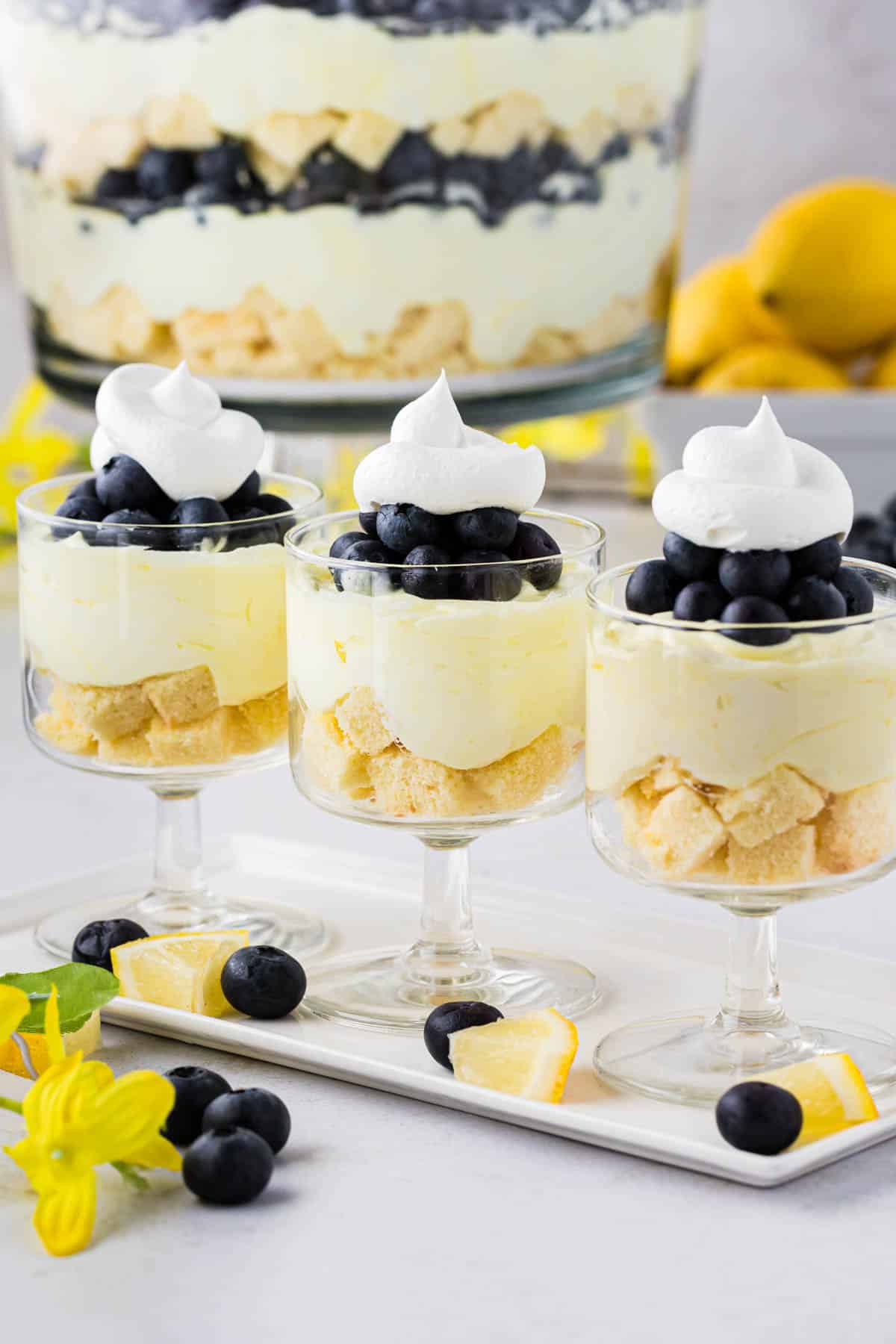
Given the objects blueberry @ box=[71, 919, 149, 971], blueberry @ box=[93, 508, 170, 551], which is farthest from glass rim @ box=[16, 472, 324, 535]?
blueberry @ box=[71, 919, 149, 971]

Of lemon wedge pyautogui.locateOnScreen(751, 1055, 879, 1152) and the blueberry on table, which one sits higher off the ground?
the blueberry on table

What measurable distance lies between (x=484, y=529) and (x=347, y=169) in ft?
1.81

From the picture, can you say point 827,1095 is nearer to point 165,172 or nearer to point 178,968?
point 178,968

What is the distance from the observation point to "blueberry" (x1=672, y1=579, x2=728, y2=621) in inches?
37.6

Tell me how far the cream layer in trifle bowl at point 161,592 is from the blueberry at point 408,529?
0.50ft

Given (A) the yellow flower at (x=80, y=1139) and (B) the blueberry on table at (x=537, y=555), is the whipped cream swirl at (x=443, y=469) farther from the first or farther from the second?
(A) the yellow flower at (x=80, y=1139)

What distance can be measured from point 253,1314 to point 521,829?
0.70 meters

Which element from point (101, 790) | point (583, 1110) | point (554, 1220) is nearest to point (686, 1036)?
point (583, 1110)

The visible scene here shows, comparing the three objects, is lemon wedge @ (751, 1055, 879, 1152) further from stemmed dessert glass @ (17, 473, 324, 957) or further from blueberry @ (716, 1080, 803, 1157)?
stemmed dessert glass @ (17, 473, 324, 957)

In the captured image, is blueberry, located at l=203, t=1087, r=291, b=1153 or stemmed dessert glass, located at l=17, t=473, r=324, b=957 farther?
stemmed dessert glass, located at l=17, t=473, r=324, b=957

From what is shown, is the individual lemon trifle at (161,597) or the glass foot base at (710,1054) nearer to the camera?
the glass foot base at (710,1054)

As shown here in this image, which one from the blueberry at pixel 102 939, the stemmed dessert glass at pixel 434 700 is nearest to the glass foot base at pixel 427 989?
the stemmed dessert glass at pixel 434 700

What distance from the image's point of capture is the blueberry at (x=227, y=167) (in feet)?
4.98

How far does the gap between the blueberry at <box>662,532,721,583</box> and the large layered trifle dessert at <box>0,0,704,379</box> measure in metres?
0.63
